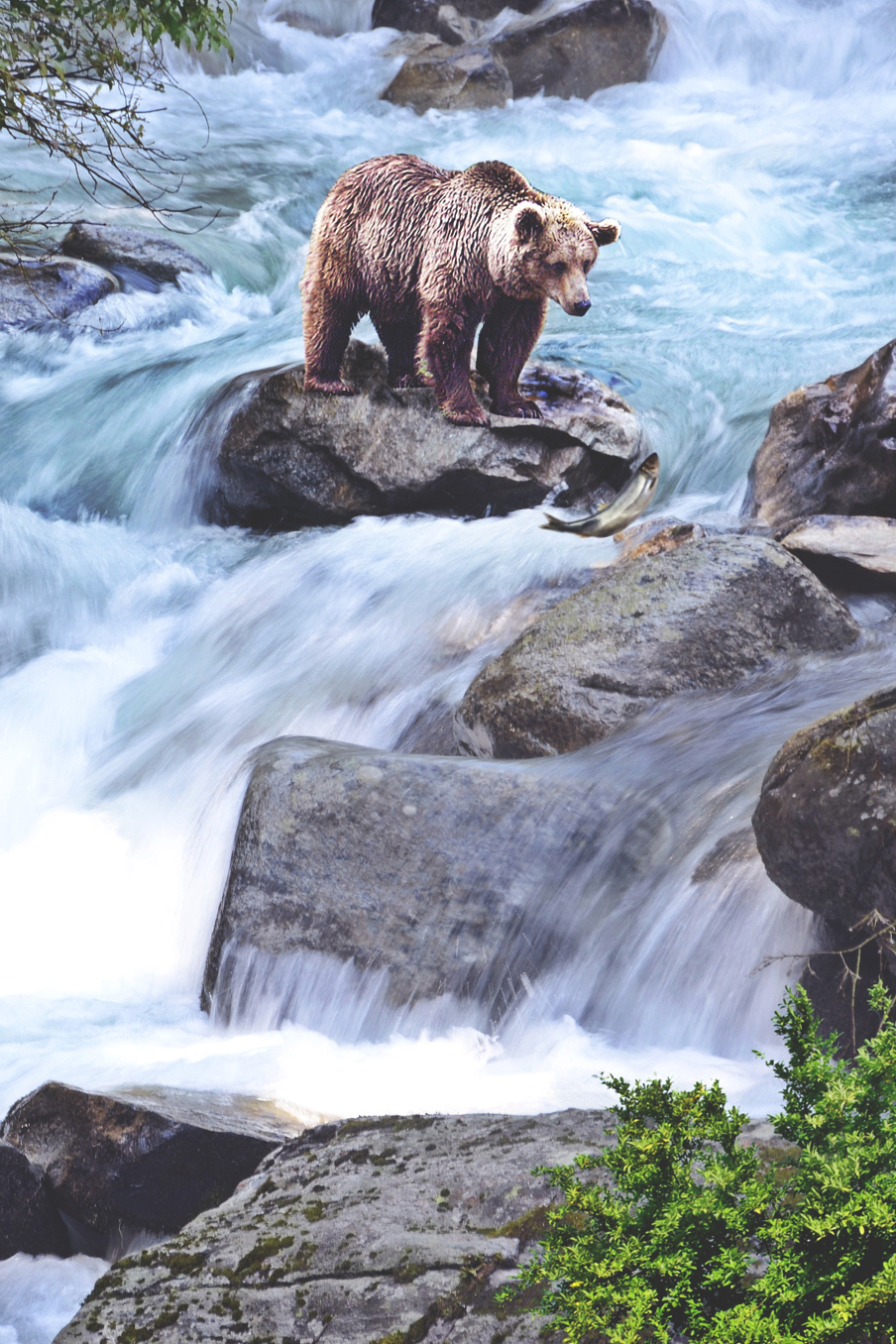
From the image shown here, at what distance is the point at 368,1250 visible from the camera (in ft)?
6.81

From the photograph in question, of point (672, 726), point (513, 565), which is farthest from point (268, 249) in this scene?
point (672, 726)

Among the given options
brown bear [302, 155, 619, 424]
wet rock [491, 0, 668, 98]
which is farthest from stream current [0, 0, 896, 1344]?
wet rock [491, 0, 668, 98]

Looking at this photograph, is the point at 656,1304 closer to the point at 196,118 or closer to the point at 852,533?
the point at 852,533

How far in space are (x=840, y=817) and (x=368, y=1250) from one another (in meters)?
1.58

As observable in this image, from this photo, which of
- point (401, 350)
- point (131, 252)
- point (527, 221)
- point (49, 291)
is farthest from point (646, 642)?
point (131, 252)

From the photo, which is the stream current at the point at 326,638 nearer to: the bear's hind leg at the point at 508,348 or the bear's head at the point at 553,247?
the bear's hind leg at the point at 508,348

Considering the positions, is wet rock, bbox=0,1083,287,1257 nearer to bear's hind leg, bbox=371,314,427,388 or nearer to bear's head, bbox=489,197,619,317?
bear's head, bbox=489,197,619,317

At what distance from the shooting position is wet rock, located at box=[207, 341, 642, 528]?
7426 mm

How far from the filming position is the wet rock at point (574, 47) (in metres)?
18.0

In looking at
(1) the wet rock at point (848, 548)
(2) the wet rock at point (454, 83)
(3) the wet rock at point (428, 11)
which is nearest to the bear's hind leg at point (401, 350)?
(1) the wet rock at point (848, 548)

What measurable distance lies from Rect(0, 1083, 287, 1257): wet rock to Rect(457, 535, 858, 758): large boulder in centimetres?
225

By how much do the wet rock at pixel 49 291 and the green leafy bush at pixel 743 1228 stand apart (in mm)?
9674

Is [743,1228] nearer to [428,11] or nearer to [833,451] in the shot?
[833,451]

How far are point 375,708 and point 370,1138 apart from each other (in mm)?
3577
